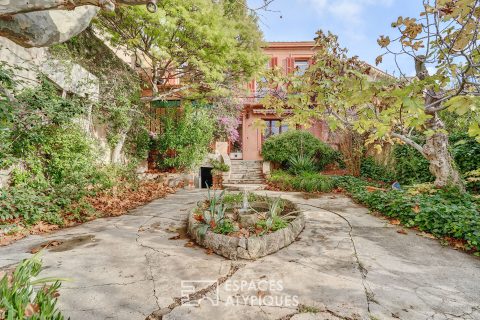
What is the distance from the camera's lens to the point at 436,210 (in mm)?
4086

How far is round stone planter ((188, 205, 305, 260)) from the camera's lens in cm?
303

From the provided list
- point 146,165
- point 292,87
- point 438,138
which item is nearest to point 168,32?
point 292,87

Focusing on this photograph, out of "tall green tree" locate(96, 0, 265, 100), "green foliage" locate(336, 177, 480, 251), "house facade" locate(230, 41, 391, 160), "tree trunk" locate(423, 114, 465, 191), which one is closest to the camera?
"green foliage" locate(336, 177, 480, 251)

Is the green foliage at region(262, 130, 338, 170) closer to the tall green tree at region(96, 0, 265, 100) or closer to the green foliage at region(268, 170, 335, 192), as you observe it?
the green foliage at region(268, 170, 335, 192)

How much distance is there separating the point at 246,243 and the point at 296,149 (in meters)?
7.56

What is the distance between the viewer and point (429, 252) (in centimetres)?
328

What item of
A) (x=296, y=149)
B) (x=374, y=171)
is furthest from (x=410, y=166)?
(x=296, y=149)

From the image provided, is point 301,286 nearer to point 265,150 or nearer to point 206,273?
point 206,273

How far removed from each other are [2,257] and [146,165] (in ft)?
21.5

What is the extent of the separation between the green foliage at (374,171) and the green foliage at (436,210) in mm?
3397

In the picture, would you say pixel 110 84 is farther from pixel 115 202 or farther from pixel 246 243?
pixel 246 243
